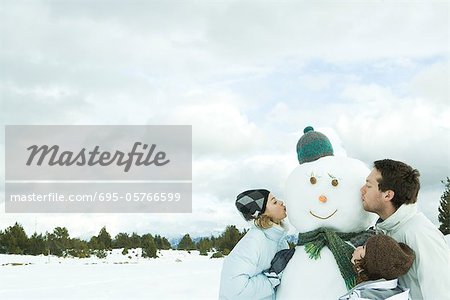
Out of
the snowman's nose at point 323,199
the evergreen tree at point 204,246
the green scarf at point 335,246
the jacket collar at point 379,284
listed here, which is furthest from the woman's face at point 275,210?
the evergreen tree at point 204,246

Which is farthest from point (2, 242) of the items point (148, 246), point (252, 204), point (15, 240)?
point (252, 204)

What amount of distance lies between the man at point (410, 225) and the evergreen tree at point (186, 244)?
1401cm

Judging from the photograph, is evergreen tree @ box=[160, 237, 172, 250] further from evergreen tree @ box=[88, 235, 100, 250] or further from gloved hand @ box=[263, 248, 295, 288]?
gloved hand @ box=[263, 248, 295, 288]

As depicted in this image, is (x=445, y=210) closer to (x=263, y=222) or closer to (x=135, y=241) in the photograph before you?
(x=135, y=241)

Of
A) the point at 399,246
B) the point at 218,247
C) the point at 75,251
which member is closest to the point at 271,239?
the point at 399,246

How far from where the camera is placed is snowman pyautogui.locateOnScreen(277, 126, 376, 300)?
10.0ft

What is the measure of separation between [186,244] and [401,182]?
14299mm

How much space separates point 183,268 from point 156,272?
0.87 m

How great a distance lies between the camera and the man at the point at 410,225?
2.77 metres

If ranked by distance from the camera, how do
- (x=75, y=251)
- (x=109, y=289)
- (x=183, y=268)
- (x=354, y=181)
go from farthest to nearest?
(x=75, y=251), (x=183, y=268), (x=109, y=289), (x=354, y=181)

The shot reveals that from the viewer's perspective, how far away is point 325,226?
3.15 metres

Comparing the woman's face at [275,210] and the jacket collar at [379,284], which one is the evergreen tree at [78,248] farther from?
the jacket collar at [379,284]

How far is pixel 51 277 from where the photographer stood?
9.30m

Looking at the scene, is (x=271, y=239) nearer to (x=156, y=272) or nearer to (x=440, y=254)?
(x=440, y=254)
